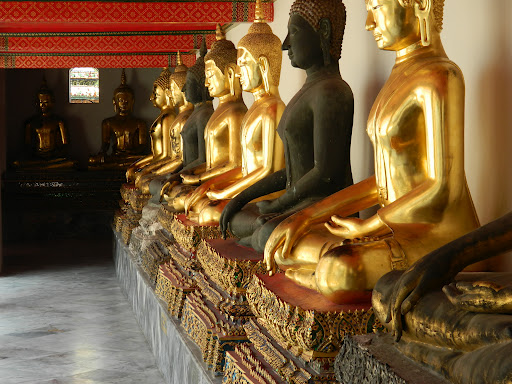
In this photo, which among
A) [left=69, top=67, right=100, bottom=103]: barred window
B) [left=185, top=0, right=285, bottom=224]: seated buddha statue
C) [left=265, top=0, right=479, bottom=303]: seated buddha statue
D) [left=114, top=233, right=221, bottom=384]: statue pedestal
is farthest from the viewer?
[left=69, top=67, right=100, bottom=103]: barred window

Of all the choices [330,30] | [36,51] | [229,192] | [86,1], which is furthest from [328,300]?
[36,51]

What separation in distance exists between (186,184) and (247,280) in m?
2.40

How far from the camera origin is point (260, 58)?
4.20 m

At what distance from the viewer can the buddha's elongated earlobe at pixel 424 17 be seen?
2.48 metres

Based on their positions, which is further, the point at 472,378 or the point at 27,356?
the point at 27,356

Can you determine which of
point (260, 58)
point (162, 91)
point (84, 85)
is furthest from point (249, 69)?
point (84, 85)

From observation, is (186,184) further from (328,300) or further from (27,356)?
(328,300)

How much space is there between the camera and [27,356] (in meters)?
4.84

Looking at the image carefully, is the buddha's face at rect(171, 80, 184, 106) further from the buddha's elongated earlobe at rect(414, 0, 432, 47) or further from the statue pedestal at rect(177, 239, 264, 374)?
the buddha's elongated earlobe at rect(414, 0, 432, 47)

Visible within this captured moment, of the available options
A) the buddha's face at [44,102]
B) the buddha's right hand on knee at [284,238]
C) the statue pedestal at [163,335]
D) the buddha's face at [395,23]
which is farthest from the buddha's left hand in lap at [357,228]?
the buddha's face at [44,102]

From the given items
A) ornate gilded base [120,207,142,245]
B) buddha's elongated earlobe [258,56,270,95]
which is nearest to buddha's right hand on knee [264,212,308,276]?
buddha's elongated earlobe [258,56,270,95]

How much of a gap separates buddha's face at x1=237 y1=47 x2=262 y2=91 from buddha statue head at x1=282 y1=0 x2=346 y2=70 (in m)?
0.86

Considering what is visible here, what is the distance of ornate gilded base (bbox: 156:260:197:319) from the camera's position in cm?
434

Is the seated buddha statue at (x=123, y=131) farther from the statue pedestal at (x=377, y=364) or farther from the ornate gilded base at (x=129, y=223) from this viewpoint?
the statue pedestal at (x=377, y=364)
